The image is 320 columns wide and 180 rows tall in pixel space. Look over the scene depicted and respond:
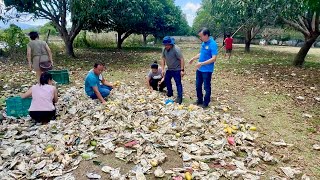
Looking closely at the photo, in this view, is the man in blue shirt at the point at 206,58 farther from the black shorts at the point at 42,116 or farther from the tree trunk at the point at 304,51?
the tree trunk at the point at 304,51

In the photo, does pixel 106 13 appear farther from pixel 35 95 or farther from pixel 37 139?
pixel 37 139

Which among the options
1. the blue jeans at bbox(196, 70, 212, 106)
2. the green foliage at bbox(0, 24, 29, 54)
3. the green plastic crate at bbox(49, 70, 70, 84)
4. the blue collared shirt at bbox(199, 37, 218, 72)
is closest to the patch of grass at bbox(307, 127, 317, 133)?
the blue jeans at bbox(196, 70, 212, 106)

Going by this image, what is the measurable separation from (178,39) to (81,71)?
38.0 m

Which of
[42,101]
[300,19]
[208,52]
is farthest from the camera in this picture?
[300,19]

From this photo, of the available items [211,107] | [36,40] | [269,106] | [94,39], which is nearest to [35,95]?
[36,40]

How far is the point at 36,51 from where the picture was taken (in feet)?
25.4

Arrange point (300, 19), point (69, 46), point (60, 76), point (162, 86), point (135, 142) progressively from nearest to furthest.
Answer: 1. point (135, 142)
2. point (162, 86)
3. point (60, 76)
4. point (300, 19)
5. point (69, 46)

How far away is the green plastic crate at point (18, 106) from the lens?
18.7 ft

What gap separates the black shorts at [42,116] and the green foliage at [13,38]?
11.5m

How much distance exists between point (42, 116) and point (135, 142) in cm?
213

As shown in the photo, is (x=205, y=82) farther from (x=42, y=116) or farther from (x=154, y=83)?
(x=42, y=116)

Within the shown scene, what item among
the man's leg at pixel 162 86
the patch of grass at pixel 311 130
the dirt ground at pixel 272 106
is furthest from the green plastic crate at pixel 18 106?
the patch of grass at pixel 311 130

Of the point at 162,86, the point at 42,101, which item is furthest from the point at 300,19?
the point at 42,101

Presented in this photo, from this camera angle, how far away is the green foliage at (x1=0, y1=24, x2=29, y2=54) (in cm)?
1502
